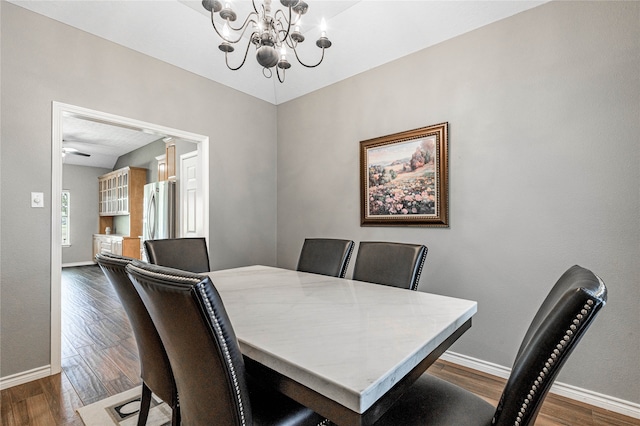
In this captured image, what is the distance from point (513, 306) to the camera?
2.20m

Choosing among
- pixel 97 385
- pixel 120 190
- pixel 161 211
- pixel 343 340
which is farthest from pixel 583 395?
pixel 120 190

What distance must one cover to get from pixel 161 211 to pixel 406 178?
369 cm

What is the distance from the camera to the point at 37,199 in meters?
2.19

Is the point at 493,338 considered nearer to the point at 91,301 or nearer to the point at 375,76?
the point at 375,76

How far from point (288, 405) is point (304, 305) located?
39cm

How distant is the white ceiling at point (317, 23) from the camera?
7.52 ft

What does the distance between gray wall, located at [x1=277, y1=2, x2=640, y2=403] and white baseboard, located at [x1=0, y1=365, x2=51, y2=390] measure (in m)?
2.80

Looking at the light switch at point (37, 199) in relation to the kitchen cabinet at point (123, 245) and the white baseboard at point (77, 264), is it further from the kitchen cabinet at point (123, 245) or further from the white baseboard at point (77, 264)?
the white baseboard at point (77, 264)

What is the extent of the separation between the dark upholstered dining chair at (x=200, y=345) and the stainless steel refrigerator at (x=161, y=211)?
3.91 metres

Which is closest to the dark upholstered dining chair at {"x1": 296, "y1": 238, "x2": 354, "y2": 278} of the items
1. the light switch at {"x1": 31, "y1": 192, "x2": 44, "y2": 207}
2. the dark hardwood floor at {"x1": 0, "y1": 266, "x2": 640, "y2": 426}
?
the dark hardwood floor at {"x1": 0, "y1": 266, "x2": 640, "y2": 426}

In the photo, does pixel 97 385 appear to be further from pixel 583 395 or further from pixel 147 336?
pixel 583 395

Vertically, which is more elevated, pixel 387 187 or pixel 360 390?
pixel 387 187

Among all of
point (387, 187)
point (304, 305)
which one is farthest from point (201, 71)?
point (304, 305)

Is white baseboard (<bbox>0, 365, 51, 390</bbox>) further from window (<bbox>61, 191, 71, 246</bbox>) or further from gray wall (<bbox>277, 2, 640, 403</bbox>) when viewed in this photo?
window (<bbox>61, 191, 71, 246</bbox>)
